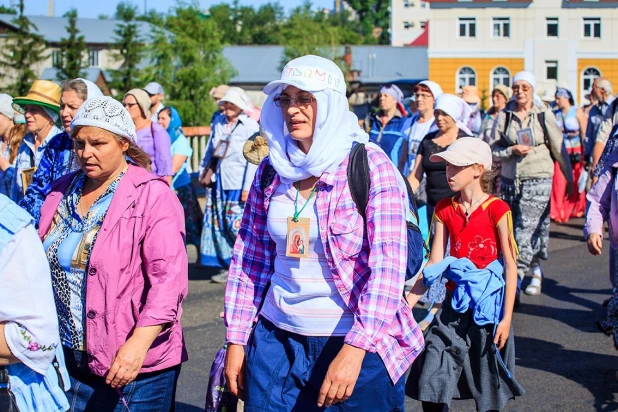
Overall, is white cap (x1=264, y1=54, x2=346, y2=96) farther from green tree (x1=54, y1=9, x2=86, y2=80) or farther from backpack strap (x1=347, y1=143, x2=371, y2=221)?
green tree (x1=54, y1=9, x2=86, y2=80)

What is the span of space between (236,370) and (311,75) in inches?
44.6

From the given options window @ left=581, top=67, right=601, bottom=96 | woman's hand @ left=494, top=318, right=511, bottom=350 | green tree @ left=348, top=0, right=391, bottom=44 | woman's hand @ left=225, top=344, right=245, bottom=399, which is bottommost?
woman's hand @ left=494, top=318, right=511, bottom=350

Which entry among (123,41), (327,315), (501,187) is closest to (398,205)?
(327,315)

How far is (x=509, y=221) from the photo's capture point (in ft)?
17.0

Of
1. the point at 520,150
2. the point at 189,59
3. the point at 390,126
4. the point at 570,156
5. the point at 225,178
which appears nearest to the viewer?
the point at 520,150

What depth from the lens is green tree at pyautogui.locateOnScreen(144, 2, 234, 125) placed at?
32219 millimetres

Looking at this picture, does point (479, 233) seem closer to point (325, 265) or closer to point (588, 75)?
point (325, 265)

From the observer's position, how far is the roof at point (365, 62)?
9038 centimetres

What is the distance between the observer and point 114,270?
139 inches

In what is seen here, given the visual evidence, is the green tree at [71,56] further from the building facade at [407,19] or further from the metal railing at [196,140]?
the building facade at [407,19]

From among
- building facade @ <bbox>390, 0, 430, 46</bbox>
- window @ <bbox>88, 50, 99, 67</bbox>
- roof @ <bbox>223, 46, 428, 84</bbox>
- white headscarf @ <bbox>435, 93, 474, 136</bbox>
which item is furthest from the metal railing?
building facade @ <bbox>390, 0, 430, 46</bbox>

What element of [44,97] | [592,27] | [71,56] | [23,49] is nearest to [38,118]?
[44,97]

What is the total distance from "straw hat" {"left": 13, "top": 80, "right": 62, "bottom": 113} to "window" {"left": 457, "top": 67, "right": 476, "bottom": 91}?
218 ft

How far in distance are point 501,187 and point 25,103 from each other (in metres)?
4.83
